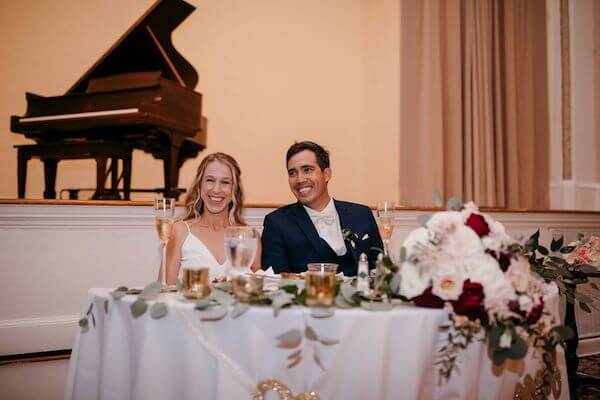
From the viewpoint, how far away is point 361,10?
253 inches

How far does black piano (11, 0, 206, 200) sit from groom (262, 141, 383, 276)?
6.11 ft

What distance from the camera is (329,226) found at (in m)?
2.45

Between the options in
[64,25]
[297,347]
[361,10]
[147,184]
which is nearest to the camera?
[297,347]

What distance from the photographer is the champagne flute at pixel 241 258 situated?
121 cm

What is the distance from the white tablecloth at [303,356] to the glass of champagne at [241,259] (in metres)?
0.07

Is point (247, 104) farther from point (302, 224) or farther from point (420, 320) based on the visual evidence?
point (420, 320)

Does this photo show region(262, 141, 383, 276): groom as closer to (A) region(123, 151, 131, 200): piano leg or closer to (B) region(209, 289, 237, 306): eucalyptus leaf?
(B) region(209, 289, 237, 306): eucalyptus leaf

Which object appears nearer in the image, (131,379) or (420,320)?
(420,320)

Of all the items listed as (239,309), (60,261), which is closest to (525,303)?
(239,309)

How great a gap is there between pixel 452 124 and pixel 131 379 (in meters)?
4.34

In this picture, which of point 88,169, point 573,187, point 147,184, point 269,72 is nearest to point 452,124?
point 573,187

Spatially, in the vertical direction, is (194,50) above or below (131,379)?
above

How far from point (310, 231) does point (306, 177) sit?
0.95 feet

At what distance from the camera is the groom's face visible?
95.5 inches
